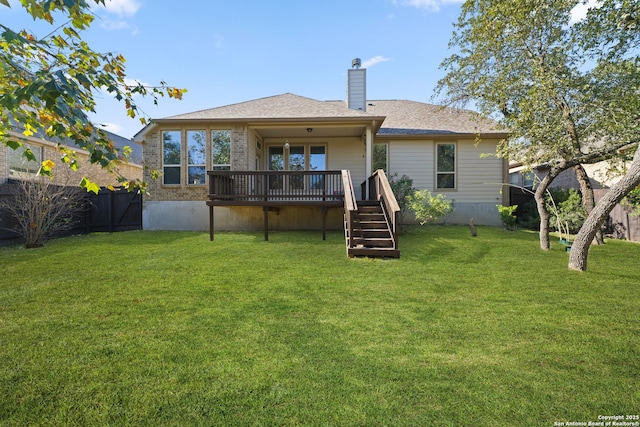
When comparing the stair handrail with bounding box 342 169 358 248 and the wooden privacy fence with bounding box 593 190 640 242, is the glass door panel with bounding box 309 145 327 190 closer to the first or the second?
the stair handrail with bounding box 342 169 358 248

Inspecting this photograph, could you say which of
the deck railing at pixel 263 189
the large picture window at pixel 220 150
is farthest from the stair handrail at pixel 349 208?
the large picture window at pixel 220 150

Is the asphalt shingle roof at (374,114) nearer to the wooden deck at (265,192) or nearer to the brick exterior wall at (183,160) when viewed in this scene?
the brick exterior wall at (183,160)

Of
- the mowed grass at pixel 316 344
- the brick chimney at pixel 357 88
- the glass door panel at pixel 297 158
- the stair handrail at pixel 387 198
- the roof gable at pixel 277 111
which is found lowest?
the mowed grass at pixel 316 344

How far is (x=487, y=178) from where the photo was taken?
1238 cm

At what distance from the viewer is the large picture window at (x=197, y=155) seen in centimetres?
1120

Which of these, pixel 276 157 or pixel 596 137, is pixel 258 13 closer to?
pixel 276 157

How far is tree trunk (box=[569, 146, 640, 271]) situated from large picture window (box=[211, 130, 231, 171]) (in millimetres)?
9925

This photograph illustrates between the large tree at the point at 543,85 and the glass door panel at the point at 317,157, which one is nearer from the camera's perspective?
the large tree at the point at 543,85

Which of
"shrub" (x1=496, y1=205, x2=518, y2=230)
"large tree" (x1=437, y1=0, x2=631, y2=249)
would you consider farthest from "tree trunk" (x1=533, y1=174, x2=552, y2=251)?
"shrub" (x1=496, y1=205, x2=518, y2=230)

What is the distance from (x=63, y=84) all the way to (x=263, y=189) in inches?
309

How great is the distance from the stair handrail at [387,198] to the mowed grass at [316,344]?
1.24m

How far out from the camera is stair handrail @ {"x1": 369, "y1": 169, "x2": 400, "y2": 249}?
7105mm

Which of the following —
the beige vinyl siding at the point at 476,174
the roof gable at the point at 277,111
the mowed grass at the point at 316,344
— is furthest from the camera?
the beige vinyl siding at the point at 476,174

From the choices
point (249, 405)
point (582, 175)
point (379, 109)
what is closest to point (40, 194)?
point (249, 405)
